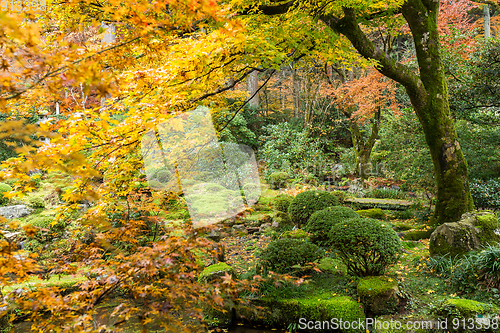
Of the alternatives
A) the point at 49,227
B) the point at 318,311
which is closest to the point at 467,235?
the point at 318,311

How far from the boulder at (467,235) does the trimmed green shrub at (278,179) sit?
21.4 ft

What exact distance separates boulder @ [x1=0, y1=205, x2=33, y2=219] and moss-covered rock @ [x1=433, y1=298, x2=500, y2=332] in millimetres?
10548

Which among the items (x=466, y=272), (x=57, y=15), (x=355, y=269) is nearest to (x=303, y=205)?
(x=355, y=269)

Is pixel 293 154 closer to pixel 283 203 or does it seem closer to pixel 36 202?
pixel 283 203

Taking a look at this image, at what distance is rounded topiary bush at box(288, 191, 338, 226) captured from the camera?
21.1 feet

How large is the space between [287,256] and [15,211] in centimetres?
894

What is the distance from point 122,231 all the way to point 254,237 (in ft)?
13.6

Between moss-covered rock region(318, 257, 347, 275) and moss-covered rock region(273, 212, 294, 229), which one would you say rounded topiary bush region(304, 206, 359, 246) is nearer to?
moss-covered rock region(318, 257, 347, 275)

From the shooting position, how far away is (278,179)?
10.5m

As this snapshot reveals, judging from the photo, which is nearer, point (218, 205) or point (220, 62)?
point (220, 62)

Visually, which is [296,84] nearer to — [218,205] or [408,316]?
[218,205]

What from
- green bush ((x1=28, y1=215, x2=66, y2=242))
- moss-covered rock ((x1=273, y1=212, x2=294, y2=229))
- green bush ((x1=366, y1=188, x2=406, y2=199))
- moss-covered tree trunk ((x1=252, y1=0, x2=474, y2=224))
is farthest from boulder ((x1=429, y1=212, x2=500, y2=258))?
green bush ((x1=28, y1=215, x2=66, y2=242))

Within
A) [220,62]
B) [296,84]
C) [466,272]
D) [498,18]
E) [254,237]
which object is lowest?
[254,237]

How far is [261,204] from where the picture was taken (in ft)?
30.5
